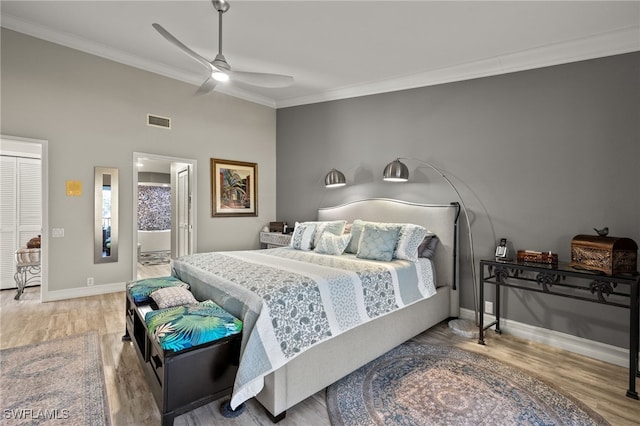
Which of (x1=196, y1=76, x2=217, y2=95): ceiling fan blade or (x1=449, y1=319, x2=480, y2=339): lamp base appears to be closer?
(x1=196, y1=76, x2=217, y2=95): ceiling fan blade

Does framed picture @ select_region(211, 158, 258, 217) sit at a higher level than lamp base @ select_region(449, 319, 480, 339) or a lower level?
higher

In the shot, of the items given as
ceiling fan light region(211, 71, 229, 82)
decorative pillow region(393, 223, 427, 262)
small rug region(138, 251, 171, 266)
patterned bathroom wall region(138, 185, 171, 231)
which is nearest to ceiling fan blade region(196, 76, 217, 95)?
ceiling fan light region(211, 71, 229, 82)

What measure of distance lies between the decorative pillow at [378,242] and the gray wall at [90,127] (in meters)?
2.96

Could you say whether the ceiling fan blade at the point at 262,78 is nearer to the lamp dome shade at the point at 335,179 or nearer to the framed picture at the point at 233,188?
the lamp dome shade at the point at 335,179

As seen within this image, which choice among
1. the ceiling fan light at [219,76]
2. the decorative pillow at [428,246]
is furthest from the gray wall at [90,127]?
the decorative pillow at [428,246]

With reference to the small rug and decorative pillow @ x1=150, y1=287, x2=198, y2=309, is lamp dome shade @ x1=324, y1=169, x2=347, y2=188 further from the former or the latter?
the small rug

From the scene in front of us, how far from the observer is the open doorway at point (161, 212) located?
5008 millimetres

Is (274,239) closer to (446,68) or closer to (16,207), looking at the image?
(446,68)

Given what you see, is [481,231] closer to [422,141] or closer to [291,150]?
[422,141]

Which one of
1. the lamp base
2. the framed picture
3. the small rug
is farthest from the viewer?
the small rug

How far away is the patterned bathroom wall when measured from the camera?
31.5 ft

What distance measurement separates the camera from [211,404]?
209cm

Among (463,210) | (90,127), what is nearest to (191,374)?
(463,210)

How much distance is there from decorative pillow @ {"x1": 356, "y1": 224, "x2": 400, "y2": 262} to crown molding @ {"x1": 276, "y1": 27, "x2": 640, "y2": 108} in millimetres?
2121
